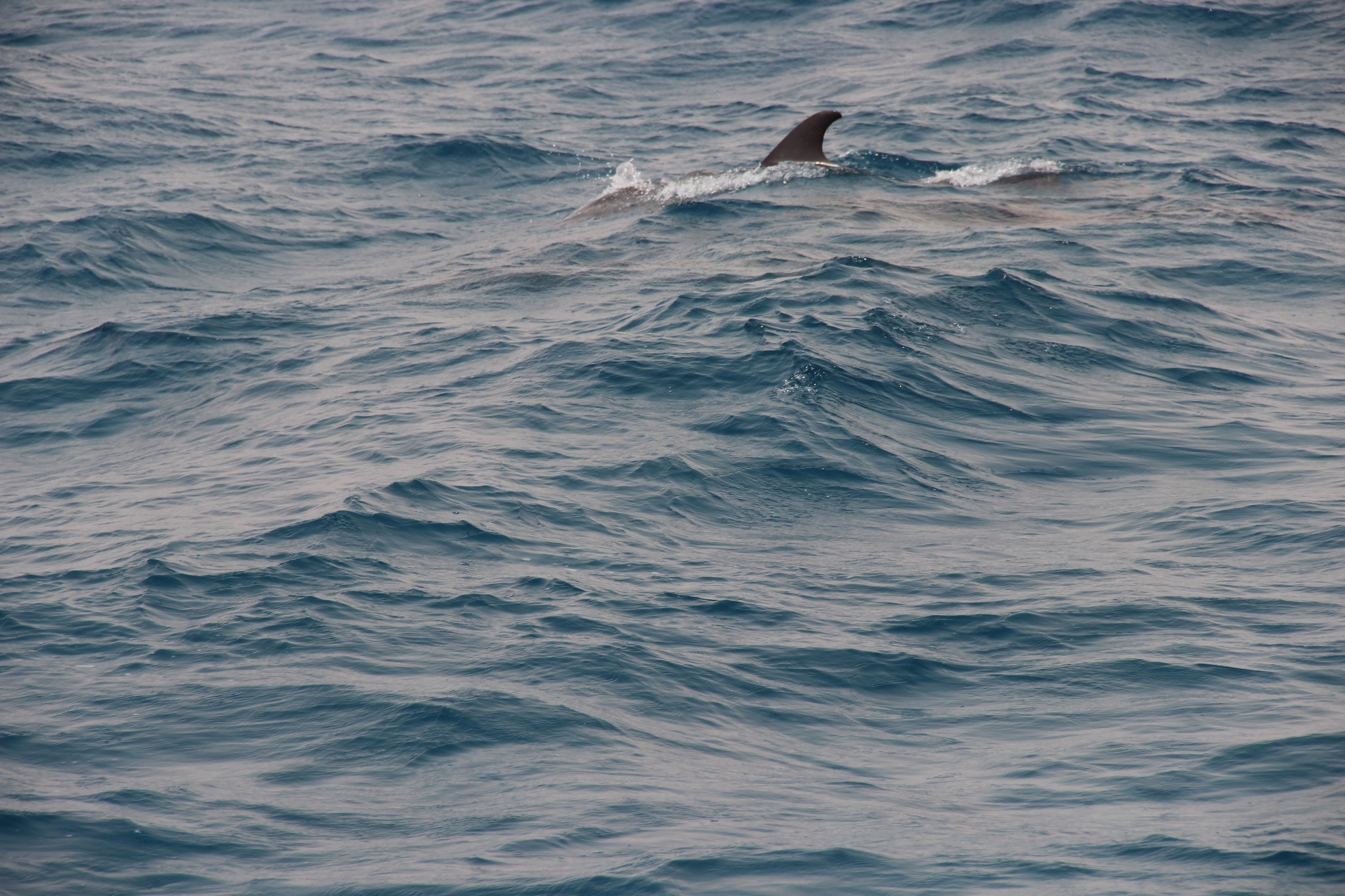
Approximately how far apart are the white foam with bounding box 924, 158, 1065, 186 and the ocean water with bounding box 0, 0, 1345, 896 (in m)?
0.16

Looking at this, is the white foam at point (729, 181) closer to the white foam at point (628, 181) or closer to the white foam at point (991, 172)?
the white foam at point (628, 181)

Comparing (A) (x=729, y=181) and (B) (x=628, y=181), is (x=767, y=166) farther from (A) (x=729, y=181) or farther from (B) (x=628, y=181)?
(B) (x=628, y=181)

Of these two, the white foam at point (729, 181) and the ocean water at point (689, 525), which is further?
the white foam at point (729, 181)

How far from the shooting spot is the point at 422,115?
2912 centimetres

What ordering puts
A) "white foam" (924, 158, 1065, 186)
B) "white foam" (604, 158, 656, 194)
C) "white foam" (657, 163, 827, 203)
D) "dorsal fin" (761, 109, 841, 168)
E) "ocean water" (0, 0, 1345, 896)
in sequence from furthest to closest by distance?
"white foam" (604, 158, 656, 194)
"white foam" (924, 158, 1065, 186)
"dorsal fin" (761, 109, 841, 168)
"white foam" (657, 163, 827, 203)
"ocean water" (0, 0, 1345, 896)

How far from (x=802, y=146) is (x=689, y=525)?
12823 millimetres

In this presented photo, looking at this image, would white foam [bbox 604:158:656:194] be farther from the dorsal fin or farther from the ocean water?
the dorsal fin

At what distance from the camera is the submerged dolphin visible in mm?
20878

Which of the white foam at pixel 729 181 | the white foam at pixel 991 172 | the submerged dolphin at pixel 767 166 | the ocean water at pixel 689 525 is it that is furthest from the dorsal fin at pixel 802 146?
the white foam at pixel 991 172

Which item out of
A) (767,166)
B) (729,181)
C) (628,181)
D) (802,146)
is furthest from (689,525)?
(628,181)

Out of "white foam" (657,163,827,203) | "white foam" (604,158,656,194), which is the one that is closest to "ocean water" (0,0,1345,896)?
"white foam" (657,163,827,203)

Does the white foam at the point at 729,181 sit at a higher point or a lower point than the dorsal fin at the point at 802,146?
lower

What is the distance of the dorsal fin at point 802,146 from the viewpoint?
21.3 m

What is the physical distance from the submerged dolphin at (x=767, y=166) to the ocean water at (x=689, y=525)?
507 mm
